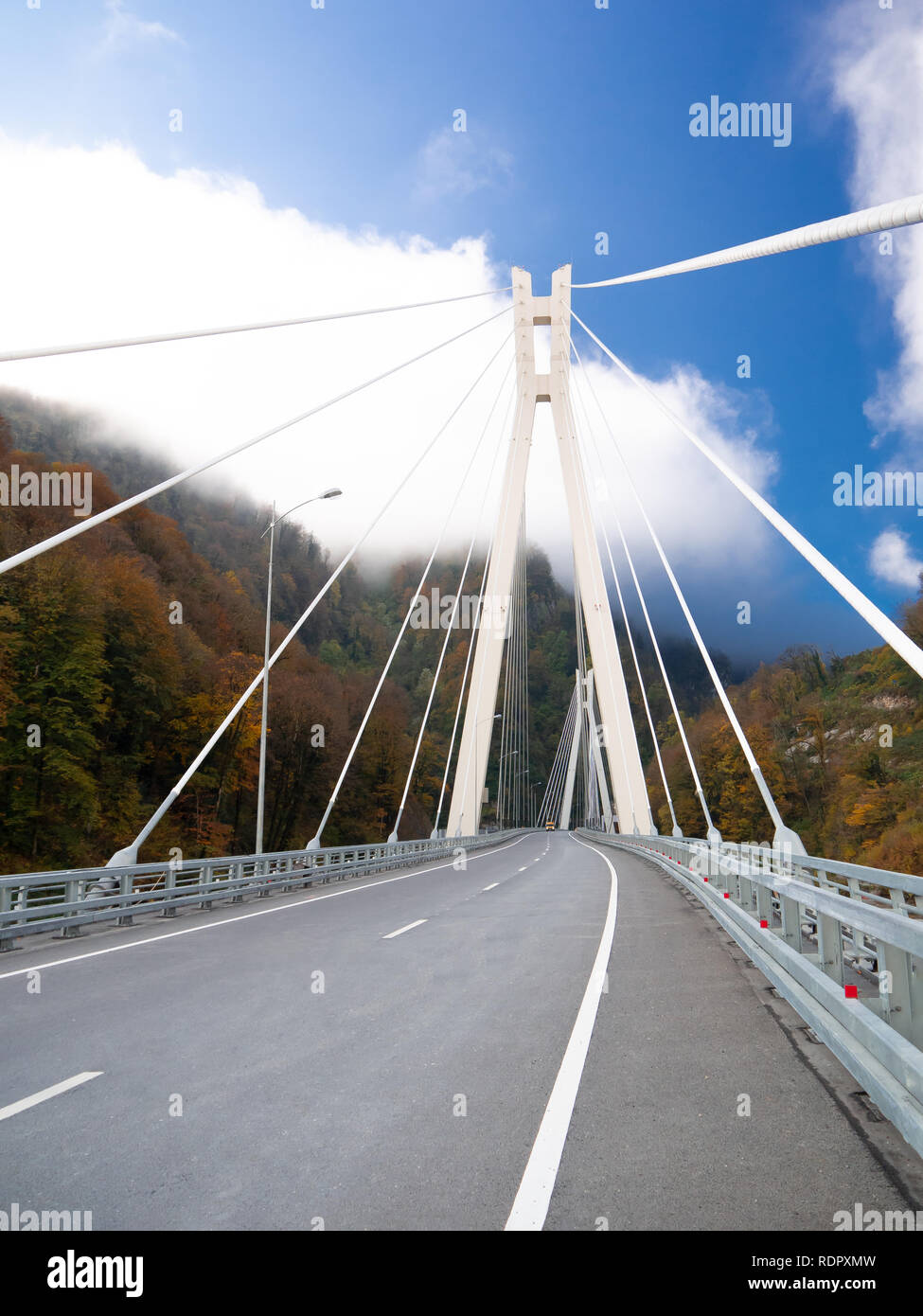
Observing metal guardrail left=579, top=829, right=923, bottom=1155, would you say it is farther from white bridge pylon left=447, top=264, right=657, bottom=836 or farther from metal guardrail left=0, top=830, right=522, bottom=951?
white bridge pylon left=447, top=264, right=657, bottom=836

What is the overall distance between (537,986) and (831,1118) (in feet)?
13.7

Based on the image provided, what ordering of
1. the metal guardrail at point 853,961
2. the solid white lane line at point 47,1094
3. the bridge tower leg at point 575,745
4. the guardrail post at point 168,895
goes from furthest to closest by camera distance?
the bridge tower leg at point 575,745, the guardrail post at point 168,895, the solid white lane line at point 47,1094, the metal guardrail at point 853,961

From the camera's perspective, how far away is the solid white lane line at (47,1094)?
5.14 meters

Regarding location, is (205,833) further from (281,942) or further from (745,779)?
(745,779)

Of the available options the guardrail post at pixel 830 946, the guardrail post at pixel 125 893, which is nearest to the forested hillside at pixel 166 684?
the guardrail post at pixel 125 893

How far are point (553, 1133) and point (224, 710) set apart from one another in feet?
150

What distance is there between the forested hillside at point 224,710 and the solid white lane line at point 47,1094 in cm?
2150

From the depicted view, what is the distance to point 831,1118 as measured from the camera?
4.85 metres

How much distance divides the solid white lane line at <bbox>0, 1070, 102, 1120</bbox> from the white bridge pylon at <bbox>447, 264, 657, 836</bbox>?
3504 centimetres

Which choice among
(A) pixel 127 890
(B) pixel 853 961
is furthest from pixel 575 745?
(B) pixel 853 961

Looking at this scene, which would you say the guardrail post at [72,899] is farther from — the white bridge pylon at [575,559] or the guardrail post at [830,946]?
the white bridge pylon at [575,559]

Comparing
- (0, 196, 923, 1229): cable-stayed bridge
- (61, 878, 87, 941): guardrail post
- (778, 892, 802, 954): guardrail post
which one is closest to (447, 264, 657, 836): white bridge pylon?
(0, 196, 923, 1229): cable-stayed bridge

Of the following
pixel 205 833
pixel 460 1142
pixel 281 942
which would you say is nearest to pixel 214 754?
pixel 205 833

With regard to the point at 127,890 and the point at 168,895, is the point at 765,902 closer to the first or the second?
the point at 127,890
